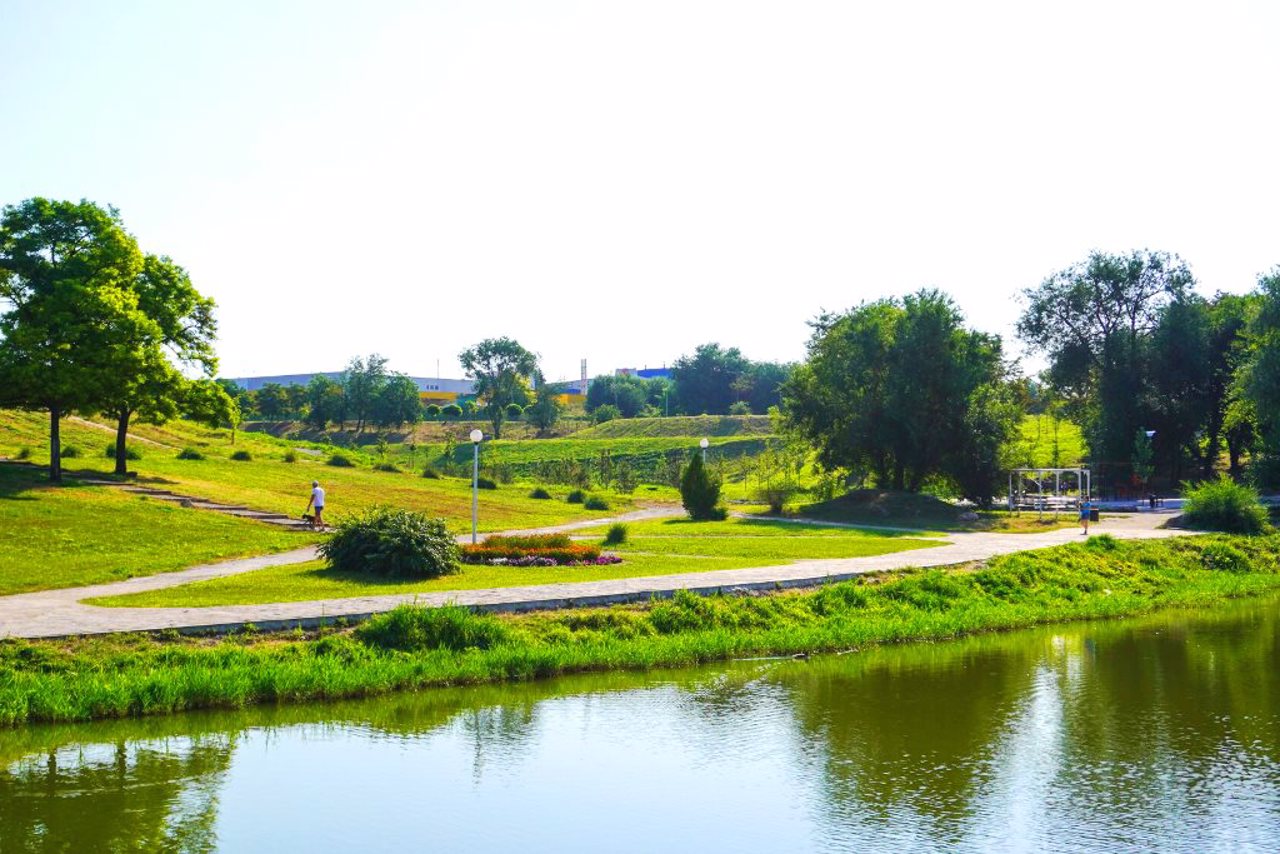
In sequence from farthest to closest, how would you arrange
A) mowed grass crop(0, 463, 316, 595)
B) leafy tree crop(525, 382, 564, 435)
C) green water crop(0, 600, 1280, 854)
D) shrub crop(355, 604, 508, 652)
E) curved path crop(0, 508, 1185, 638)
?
leafy tree crop(525, 382, 564, 435), mowed grass crop(0, 463, 316, 595), shrub crop(355, 604, 508, 652), curved path crop(0, 508, 1185, 638), green water crop(0, 600, 1280, 854)

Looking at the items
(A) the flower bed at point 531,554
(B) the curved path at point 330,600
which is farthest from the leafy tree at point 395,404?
(A) the flower bed at point 531,554

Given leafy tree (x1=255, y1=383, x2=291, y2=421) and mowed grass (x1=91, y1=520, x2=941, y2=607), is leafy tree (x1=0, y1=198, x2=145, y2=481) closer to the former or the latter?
mowed grass (x1=91, y1=520, x2=941, y2=607)

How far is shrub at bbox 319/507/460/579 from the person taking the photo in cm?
2383

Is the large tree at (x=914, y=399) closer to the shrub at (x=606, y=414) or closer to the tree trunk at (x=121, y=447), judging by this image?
the tree trunk at (x=121, y=447)

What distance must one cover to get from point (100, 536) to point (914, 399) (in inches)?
1278

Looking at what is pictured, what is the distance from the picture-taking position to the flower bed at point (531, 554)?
88.2 feet

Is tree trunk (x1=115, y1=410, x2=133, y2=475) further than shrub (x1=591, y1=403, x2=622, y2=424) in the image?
No

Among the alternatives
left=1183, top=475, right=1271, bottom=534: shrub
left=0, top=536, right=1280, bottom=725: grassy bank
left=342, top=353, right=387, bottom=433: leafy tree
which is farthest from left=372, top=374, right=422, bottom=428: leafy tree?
left=0, top=536, right=1280, bottom=725: grassy bank

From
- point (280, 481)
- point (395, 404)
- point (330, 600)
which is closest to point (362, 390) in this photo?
point (395, 404)

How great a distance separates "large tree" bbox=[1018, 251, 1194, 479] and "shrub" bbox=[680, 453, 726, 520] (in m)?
26.7

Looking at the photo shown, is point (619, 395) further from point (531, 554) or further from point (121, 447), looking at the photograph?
point (531, 554)

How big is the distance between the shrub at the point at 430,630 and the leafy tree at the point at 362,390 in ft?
286

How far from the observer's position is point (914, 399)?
4862 centimetres

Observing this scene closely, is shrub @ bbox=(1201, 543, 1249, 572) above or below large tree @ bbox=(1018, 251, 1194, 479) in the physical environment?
below
